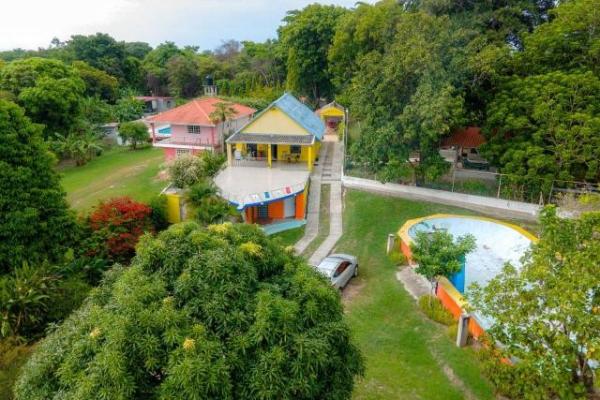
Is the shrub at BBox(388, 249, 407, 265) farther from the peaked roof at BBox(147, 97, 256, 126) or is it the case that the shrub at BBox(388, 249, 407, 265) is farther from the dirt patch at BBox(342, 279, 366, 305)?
the peaked roof at BBox(147, 97, 256, 126)

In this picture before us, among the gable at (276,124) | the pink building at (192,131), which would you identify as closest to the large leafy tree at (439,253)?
the gable at (276,124)

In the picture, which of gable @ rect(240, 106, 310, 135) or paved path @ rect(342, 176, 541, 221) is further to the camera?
gable @ rect(240, 106, 310, 135)

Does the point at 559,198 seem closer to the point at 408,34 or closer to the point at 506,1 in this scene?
the point at 408,34

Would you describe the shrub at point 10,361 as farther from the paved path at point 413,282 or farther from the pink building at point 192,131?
the pink building at point 192,131

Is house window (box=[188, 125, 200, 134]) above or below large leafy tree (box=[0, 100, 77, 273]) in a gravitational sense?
above

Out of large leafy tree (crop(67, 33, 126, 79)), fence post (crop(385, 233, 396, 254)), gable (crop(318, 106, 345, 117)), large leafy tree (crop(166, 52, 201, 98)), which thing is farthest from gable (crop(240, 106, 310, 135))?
large leafy tree (crop(67, 33, 126, 79))

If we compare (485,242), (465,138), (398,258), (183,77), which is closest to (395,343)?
(398,258)
